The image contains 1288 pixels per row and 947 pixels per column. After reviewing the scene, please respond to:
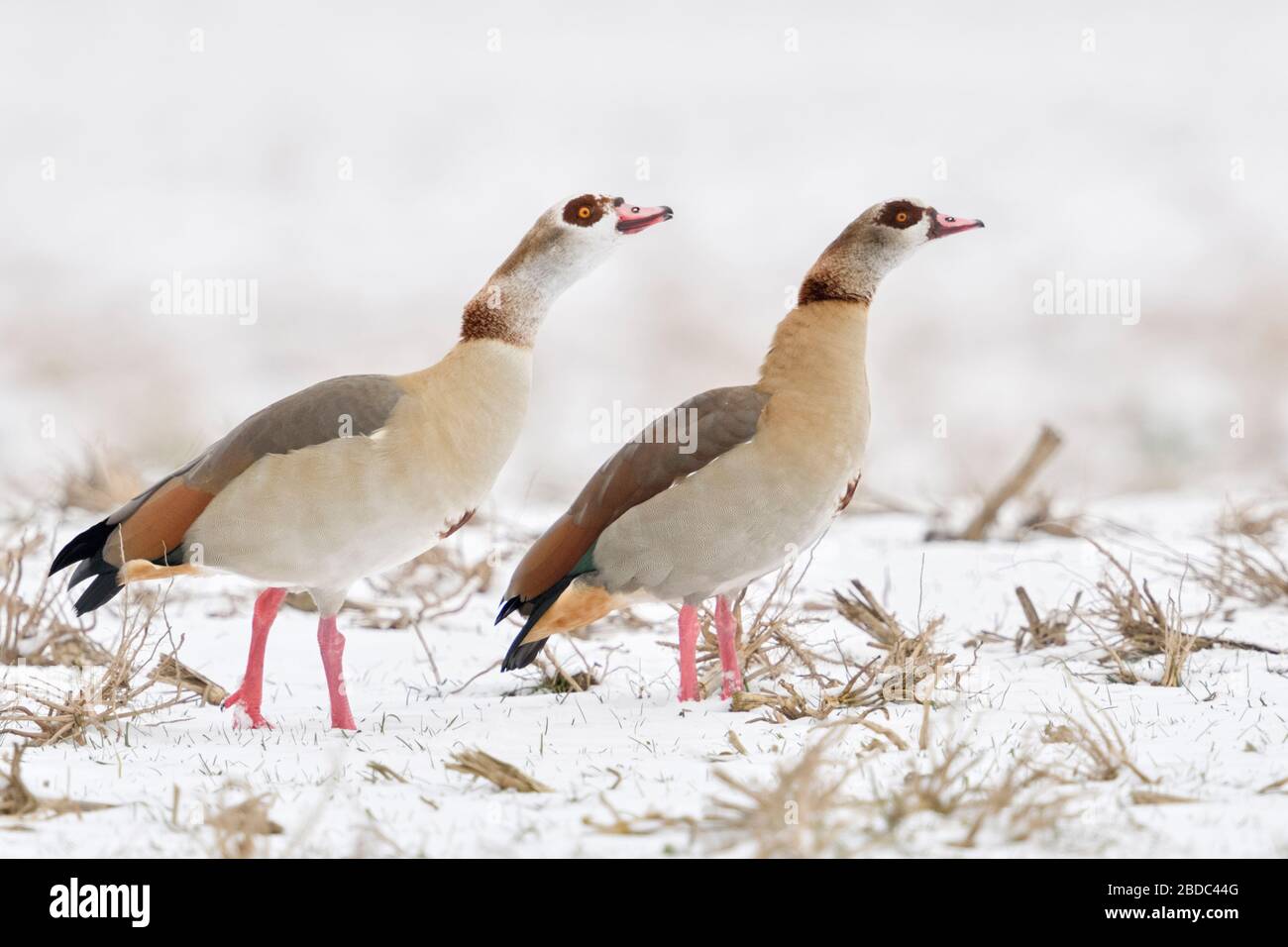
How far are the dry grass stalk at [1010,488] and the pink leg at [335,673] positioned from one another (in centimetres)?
457

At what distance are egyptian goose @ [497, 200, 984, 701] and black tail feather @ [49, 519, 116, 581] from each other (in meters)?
1.39

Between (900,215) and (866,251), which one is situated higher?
(900,215)

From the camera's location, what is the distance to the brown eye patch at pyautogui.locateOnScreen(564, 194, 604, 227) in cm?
488

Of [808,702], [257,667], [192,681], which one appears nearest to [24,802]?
[257,667]

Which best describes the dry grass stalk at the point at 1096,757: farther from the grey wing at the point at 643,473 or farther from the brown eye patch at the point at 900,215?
the brown eye patch at the point at 900,215

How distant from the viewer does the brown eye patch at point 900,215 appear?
5.02 meters

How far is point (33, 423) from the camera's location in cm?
1650

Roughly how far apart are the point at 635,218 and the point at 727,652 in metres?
1.54

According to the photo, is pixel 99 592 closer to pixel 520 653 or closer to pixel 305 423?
pixel 305 423

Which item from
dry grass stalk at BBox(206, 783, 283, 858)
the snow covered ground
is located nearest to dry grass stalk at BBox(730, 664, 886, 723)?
the snow covered ground

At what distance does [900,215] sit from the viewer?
198 inches

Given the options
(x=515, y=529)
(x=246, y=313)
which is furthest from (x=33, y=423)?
(x=515, y=529)
